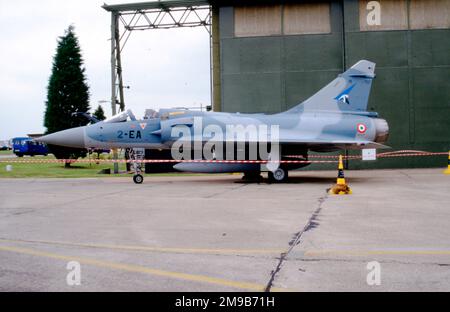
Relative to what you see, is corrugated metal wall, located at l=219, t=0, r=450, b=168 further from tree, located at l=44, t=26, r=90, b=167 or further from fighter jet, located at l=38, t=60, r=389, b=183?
tree, located at l=44, t=26, r=90, b=167

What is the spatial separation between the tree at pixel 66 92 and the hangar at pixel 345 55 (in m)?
8.24

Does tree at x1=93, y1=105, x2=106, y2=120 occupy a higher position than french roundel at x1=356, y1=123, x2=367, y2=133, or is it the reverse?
tree at x1=93, y1=105, x2=106, y2=120

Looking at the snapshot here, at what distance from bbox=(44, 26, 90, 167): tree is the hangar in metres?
→ 8.24

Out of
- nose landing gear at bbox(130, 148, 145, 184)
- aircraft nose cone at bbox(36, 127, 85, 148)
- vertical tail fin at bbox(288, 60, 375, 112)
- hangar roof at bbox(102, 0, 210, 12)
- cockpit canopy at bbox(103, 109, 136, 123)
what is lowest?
nose landing gear at bbox(130, 148, 145, 184)

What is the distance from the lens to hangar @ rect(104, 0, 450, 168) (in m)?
21.2

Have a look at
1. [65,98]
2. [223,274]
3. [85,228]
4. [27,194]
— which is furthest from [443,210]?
[65,98]

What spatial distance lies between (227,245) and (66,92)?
80.8 feet

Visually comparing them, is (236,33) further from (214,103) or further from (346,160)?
(346,160)

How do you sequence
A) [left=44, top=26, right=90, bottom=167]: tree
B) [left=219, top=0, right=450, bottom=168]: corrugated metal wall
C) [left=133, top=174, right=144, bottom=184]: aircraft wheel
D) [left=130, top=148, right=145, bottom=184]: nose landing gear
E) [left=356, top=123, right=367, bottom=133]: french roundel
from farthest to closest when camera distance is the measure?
[left=44, top=26, right=90, bottom=167]: tree, [left=219, top=0, right=450, bottom=168]: corrugated metal wall, [left=356, top=123, right=367, bottom=133]: french roundel, [left=130, top=148, right=145, bottom=184]: nose landing gear, [left=133, top=174, right=144, bottom=184]: aircraft wheel

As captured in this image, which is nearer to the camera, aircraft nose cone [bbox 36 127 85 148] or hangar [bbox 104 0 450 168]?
aircraft nose cone [bbox 36 127 85 148]

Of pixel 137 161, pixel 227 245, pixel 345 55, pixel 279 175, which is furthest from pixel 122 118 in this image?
pixel 345 55

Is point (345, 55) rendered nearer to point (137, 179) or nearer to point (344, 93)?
point (344, 93)

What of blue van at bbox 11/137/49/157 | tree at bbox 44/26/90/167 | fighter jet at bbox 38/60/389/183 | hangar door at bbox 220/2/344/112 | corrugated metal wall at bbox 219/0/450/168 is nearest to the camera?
fighter jet at bbox 38/60/389/183

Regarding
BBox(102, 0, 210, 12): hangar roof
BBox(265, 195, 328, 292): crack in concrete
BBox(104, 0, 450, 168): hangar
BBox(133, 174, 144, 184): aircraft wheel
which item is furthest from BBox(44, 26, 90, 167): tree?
BBox(265, 195, 328, 292): crack in concrete
